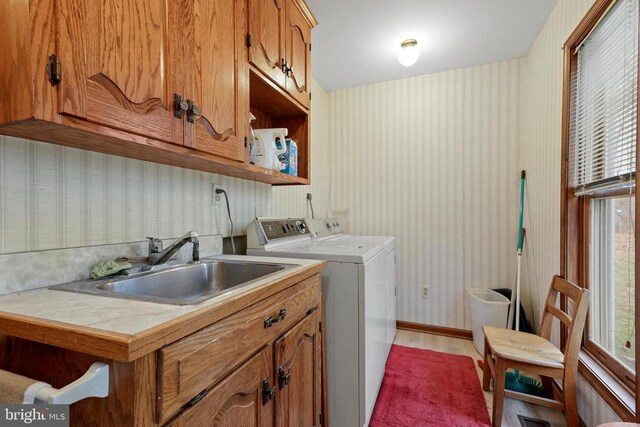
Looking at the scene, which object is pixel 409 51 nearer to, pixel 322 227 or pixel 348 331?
pixel 322 227

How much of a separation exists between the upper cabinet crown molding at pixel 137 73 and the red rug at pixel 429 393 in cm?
160

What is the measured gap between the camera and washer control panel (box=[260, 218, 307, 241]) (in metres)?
1.70

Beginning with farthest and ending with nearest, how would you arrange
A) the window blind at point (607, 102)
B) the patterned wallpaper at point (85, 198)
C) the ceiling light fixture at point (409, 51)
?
the ceiling light fixture at point (409, 51)
the window blind at point (607, 102)
the patterned wallpaper at point (85, 198)

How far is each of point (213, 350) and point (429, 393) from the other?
1.75m

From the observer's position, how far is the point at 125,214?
1.07m

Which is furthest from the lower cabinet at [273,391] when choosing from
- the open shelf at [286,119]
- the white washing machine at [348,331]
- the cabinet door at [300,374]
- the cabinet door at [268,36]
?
the cabinet door at [268,36]

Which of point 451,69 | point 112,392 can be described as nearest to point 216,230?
point 112,392

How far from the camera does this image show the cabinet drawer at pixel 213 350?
548mm

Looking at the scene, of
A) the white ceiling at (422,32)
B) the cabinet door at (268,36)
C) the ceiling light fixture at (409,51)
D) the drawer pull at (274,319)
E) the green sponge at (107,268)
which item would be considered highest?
the white ceiling at (422,32)

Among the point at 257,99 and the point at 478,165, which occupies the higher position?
the point at 257,99

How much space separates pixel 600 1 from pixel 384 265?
173 cm

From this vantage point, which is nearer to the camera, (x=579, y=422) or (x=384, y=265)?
(x=579, y=422)

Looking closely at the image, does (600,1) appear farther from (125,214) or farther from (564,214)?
(125,214)

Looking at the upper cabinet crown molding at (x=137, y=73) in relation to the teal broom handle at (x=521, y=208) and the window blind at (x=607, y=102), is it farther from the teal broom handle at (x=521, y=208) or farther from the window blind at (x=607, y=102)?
the teal broom handle at (x=521, y=208)
